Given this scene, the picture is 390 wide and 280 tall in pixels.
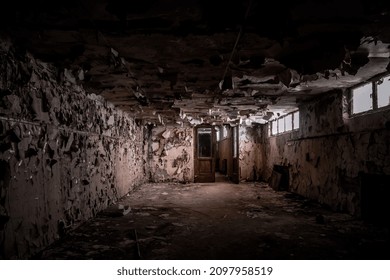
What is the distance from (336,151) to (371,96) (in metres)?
1.34

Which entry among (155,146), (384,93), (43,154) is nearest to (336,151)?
(384,93)

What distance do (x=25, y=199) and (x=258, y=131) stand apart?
9.49m

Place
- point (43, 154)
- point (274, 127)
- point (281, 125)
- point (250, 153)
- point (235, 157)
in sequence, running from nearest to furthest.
A: point (43, 154) → point (281, 125) → point (274, 127) → point (235, 157) → point (250, 153)

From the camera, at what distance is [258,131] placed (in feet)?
38.0

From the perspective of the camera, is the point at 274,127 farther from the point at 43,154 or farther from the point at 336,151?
the point at 43,154

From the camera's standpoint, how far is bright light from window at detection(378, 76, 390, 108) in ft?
14.7

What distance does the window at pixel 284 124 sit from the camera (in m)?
8.23

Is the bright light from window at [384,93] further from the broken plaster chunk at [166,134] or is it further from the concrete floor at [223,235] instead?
the broken plaster chunk at [166,134]

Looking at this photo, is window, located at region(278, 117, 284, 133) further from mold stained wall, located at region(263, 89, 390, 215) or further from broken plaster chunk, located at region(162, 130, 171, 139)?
broken plaster chunk, located at region(162, 130, 171, 139)

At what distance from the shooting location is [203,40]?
3031 mm

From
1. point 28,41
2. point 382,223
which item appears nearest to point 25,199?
point 28,41

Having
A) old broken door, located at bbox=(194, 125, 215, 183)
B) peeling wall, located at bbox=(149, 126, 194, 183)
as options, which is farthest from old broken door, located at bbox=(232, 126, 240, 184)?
peeling wall, located at bbox=(149, 126, 194, 183)

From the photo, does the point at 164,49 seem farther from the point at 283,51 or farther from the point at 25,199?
the point at 25,199

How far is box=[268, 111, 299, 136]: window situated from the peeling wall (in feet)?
10.6
